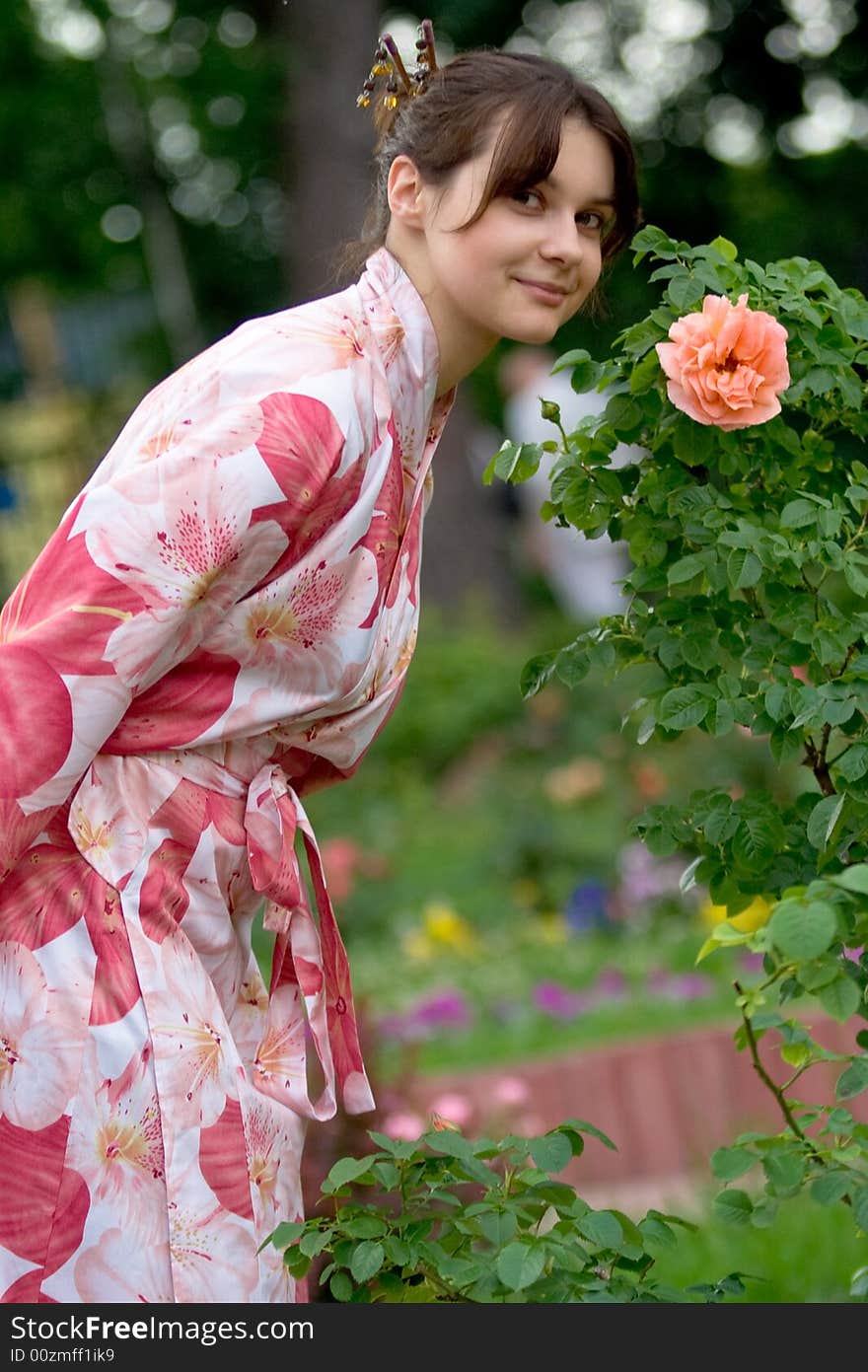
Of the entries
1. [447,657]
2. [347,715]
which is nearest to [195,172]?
[447,657]

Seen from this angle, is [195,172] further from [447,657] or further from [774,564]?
[774,564]

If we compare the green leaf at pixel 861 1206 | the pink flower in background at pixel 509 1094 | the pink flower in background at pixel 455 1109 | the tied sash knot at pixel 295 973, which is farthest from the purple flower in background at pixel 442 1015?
the green leaf at pixel 861 1206

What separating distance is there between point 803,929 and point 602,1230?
0.46 m

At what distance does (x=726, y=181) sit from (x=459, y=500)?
12.9 feet

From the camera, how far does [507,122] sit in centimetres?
178

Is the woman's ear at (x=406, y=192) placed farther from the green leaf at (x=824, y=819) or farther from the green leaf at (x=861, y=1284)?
the green leaf at (x=861, y=1284)

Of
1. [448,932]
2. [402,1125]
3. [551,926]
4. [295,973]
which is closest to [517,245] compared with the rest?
[295,973]

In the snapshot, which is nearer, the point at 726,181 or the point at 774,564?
the point at 774,564

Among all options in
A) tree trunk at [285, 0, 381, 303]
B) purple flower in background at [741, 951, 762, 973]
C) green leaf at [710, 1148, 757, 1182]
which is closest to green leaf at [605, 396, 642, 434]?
green leaf at [710, 1148, 757, 1182]

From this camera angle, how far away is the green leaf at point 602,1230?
1.61 meters

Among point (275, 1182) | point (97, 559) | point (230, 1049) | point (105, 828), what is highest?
point (97, 559)

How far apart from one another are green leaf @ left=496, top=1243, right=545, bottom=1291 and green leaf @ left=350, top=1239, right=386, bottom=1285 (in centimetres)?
12

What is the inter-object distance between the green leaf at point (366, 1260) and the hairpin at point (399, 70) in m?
1.20

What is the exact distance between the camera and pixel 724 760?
19.5 ft
